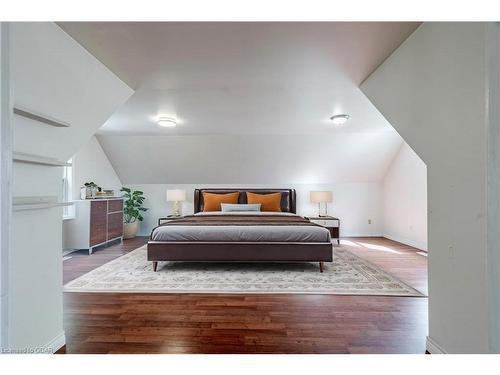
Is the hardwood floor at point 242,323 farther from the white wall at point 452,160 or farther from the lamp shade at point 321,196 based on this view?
the lamp shade at point 321,196

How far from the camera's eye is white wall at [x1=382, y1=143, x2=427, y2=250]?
14.8 ft

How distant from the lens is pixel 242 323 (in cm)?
194

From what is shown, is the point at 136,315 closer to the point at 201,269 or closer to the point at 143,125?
the point at 201,269

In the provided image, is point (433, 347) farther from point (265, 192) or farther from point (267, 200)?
point (265, 192)

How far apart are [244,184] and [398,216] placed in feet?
11.1

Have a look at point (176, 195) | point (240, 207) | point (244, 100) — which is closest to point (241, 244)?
point (244, 100)

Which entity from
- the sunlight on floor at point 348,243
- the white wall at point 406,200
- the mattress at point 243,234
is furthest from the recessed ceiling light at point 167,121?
Result: the white wall at point 406,200

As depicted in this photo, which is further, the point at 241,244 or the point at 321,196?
the point at 321,196

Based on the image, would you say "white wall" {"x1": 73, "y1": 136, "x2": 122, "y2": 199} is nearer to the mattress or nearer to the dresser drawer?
the mattress

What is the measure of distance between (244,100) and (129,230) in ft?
13.5

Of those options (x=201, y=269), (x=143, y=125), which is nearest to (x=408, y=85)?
(x=201, y=269)

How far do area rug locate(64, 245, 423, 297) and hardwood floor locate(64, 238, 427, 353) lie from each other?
142 mm

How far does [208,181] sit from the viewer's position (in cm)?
584
